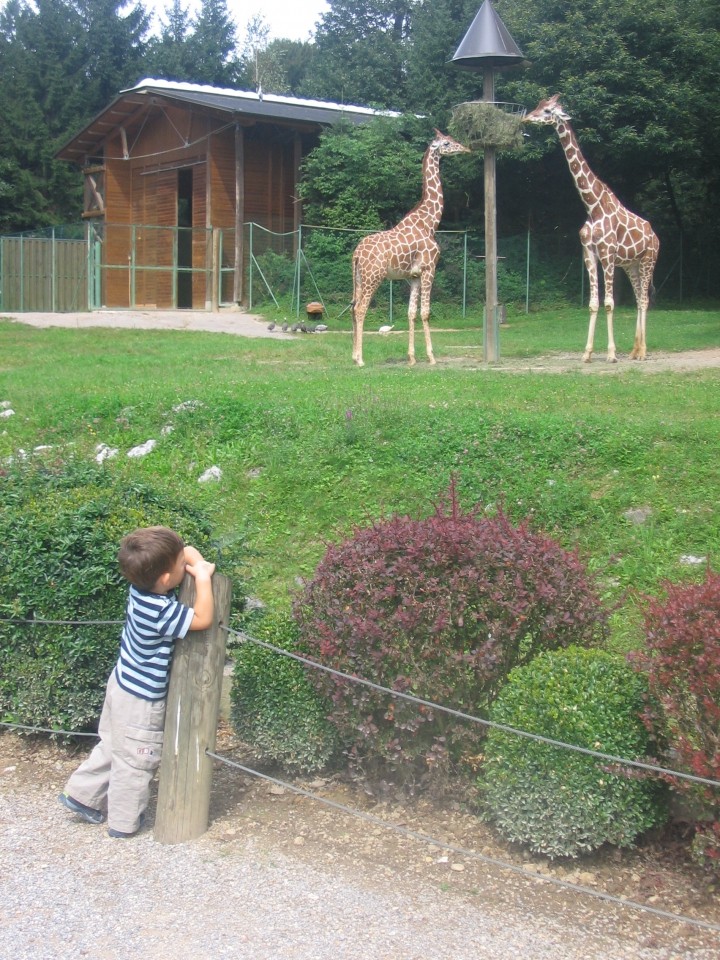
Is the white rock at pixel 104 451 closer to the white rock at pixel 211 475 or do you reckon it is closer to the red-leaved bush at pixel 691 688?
the white rock at pixel 211 475

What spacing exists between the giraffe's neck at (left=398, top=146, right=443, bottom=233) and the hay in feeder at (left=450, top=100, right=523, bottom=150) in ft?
3.11

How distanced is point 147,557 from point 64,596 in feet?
3.24

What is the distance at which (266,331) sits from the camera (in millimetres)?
23922

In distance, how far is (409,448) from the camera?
368 inches

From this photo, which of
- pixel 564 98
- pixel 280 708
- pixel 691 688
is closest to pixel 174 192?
pixel 564 98

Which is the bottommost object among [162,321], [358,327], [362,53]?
[358,327]

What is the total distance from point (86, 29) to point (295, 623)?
53.3 metres

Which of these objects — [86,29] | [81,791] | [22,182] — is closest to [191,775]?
[81,791]

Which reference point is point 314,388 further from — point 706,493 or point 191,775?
point 191,775

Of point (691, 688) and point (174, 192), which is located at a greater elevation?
point (174, 192)

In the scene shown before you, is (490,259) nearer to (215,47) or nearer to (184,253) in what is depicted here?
(184,253)

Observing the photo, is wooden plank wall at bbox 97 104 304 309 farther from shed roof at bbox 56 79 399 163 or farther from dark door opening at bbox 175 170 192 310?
shed roof at bbox 56 79 399 163

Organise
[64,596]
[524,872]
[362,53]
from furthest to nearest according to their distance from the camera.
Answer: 1. [362,53]
2. [64,596]
3. [524,872]

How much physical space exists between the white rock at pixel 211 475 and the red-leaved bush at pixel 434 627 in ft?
15.4
